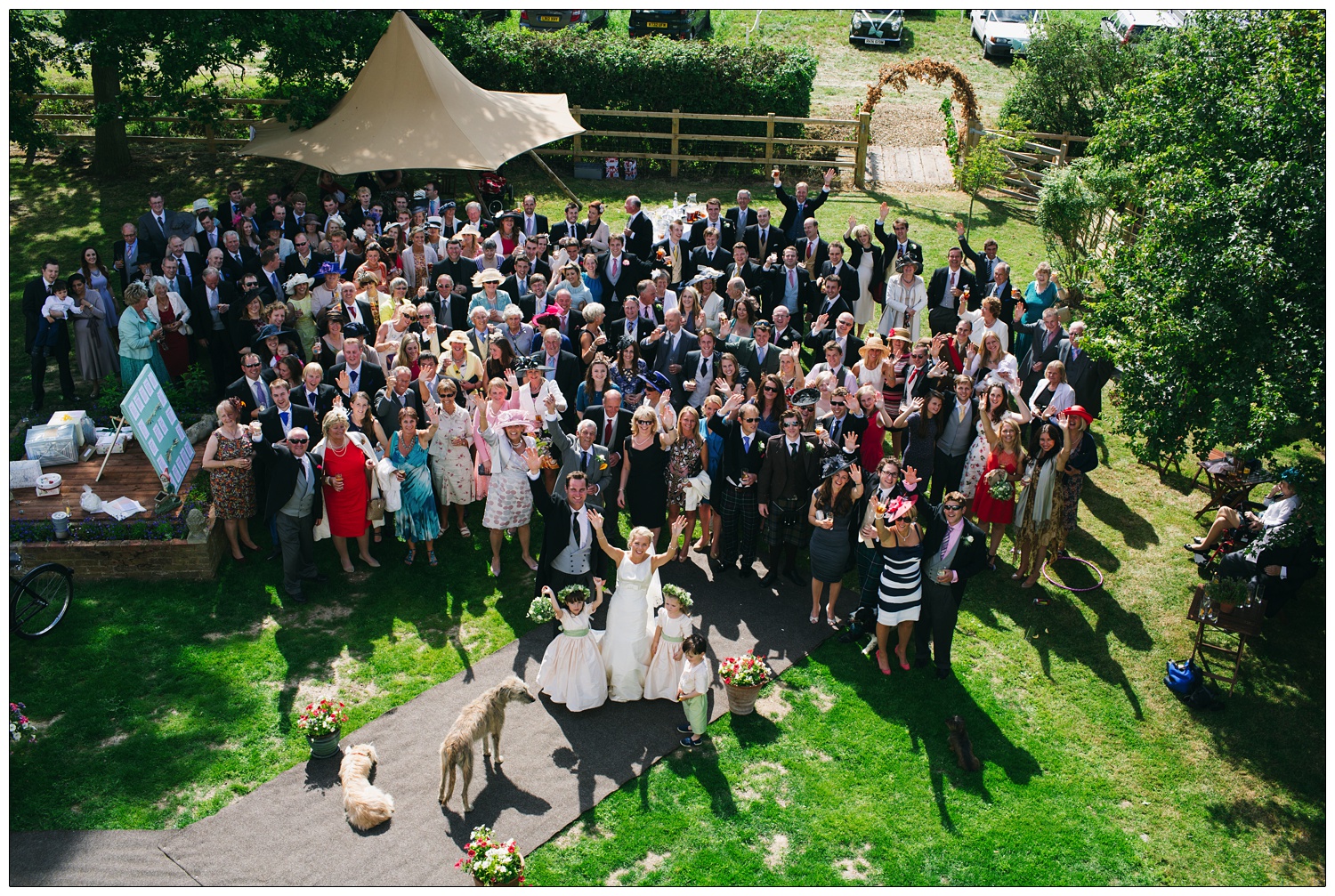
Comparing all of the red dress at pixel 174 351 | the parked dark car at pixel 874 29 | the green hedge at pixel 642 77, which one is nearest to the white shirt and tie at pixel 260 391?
the red dress at pixel 174 351

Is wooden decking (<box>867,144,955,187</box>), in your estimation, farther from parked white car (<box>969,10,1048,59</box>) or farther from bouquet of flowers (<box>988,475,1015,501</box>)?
bouquet of flowers (<box>988,475,1015,501</box>)

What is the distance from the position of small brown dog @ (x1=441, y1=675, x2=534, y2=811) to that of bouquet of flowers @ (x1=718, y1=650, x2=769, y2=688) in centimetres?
166

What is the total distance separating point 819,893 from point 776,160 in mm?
16747

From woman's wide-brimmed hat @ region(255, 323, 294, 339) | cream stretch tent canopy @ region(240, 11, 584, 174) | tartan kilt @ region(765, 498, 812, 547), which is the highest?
cream stretch tent canopy @ region(240, 11, 584, 174)

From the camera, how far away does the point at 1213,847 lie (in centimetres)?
777

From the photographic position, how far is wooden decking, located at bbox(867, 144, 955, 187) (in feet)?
69.5

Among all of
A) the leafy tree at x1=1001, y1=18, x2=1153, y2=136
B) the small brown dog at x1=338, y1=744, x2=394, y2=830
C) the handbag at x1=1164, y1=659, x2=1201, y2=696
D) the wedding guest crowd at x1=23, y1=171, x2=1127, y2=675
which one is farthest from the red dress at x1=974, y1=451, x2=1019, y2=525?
the leafy tree at x1=1001, y1=18, x2=1153, y2=136

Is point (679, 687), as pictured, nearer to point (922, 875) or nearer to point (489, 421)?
point (922, 875)

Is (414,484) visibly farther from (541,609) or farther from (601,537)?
(541,609)

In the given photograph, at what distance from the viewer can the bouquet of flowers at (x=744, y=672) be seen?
27.7 feet

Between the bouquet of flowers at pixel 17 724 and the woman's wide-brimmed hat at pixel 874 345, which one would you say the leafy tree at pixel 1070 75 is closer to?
the woman's wide-brimmed hat at pixel 874 345

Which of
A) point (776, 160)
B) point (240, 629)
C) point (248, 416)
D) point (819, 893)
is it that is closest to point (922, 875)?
point (819, 893)

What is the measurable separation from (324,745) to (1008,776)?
5499mm

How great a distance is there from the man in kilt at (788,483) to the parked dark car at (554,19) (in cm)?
2132
